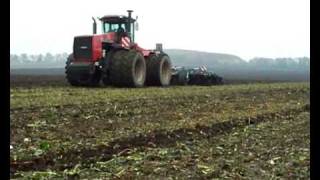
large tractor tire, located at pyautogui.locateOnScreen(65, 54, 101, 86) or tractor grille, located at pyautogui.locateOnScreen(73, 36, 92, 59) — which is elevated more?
tractor grille, located at pyautogui.locateOnScreen(73, 36, 92, 59)

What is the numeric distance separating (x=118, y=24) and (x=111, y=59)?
2855 millimetres

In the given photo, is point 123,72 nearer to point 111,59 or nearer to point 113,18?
point 111,59

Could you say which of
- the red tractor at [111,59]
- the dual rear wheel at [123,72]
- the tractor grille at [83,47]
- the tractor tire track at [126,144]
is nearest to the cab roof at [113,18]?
the red tractor at [111,59]

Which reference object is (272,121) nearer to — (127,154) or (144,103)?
(144,103)

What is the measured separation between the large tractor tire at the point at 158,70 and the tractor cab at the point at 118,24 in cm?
198

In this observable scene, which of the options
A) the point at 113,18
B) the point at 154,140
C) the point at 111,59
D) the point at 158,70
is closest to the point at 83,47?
the point at 111,59

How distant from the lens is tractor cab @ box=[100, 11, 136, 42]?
87.1ft

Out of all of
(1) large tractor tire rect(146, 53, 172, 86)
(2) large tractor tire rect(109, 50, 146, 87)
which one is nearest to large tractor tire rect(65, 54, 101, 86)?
(2) large tractor tire rect(109, 50, 146, 87)

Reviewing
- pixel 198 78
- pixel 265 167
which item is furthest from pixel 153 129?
pixel 198 78

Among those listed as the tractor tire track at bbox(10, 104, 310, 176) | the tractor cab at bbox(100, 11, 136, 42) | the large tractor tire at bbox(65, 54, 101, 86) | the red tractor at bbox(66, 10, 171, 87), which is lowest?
the tractor tire track at bbox(10, 104, 310, 176)

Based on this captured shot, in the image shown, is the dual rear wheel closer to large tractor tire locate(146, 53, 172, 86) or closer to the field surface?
large tractor tire locate(146, 53, 172, 86)

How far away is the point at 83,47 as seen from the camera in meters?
24.4

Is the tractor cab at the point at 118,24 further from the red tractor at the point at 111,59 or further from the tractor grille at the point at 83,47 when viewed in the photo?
the tractor grille at the point at 83,47
